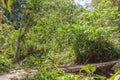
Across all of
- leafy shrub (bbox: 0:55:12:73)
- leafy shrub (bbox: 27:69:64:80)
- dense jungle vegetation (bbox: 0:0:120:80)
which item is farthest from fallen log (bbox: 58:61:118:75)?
leafy shrub (bbox: 0:55:12:73)

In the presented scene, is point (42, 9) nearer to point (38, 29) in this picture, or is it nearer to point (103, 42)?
point (38, 29)

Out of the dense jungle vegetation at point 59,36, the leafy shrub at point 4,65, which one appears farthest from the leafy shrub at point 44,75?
the leafy shrub at point 4,65

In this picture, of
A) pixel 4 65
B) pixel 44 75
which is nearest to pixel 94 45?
pixel 44 75

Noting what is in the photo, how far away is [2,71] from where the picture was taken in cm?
700

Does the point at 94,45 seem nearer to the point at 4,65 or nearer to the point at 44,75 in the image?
the point at 44,75

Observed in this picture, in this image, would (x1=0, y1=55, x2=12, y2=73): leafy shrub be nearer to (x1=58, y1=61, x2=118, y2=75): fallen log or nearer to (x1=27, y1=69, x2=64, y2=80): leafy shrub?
(x1=27, y1=69, x2=64, y2=80): leafy shrub

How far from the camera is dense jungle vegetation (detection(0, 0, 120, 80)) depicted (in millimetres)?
7129

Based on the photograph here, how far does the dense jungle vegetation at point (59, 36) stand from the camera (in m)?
7.13

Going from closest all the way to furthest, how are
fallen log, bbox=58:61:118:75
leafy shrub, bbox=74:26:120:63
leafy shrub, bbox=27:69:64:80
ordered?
leafy shrub, bbox=27:69:64:80 → fallen log, bbox=58:61:118:75 → leafy shrub, bbox=74:26:120:63

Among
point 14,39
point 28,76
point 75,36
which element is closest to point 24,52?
point 14,39

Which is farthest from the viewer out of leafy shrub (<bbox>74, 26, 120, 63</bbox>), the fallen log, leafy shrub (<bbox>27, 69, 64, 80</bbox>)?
leafy shrub (<bbox>74, 26, 120, 63</bbox>)

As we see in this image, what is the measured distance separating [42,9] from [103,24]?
2.15 m

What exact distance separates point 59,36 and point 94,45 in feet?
4.67

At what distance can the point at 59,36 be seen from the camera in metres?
8.07
